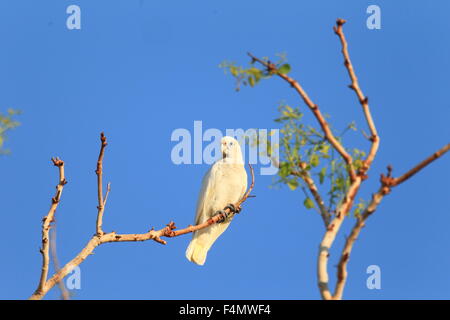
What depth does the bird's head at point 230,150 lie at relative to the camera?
9125 mm

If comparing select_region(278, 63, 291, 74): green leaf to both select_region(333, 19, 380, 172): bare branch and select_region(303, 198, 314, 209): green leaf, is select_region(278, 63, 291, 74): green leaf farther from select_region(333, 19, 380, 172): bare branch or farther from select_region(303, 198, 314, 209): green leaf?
select_region(303, 198, 314, 209): green leaf

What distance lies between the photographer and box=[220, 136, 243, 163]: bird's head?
29.9ft

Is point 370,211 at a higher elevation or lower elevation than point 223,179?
lower

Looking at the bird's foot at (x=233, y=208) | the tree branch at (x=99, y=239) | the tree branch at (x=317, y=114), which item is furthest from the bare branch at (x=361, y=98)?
the bird's foot at (x=233, y=208)

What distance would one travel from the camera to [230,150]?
9.18m

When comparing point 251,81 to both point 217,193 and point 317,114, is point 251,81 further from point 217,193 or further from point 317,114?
point 217,193

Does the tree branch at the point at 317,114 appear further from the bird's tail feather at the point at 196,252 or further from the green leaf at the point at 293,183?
the bird's tail feather at the point at 196,252

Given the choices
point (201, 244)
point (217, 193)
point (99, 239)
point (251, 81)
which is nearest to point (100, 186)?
point (99, 239)

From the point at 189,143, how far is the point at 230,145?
134cm
